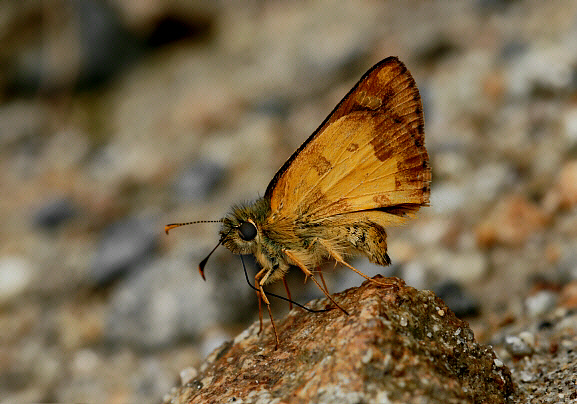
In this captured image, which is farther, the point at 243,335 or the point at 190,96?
the point at 190,96

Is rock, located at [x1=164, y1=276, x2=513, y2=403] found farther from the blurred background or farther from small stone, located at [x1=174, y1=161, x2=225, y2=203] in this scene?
small stone, located at [x1=174, y1=161, x2=225, y2=203]

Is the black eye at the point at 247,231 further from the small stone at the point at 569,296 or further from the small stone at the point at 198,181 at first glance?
the small stone at the point at 198,181

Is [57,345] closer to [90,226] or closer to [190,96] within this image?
[90,226]

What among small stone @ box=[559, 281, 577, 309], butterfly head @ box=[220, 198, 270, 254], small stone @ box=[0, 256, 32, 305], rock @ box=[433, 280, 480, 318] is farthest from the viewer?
small stone @ box=[0, 256, 32, 305]

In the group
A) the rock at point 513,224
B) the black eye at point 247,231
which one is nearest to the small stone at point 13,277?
the black eye at point 247,231

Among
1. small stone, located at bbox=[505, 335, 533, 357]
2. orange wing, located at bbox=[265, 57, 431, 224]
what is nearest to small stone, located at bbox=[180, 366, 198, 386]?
orange wing, located at bbox=[265, 57, 431, 224]

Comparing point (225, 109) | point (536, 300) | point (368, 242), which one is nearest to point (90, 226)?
point (225, 109)

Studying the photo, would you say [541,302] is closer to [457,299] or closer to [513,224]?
[457,299]

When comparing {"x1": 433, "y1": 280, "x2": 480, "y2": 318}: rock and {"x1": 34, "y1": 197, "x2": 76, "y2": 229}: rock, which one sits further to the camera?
{"x1": 34, "y1": 197, "x2": 76, "y2": 229}: rock
